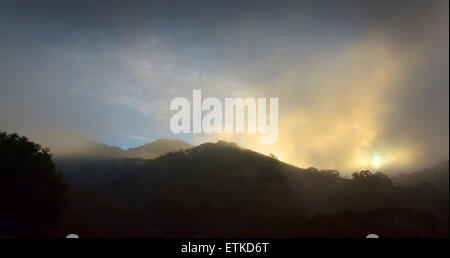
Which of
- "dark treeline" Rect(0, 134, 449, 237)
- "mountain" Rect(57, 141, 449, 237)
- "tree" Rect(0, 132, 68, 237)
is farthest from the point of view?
"mountain" Rect(57, 141, 449, 237)

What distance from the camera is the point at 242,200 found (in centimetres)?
2634

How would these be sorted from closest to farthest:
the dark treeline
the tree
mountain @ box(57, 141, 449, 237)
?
1. the tree
2. the dark treeline
3. mountain @ box(57, 141, 449, 237)

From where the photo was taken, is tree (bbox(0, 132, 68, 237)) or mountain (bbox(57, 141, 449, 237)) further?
mountain (bbox(57, 141, 449, 237))

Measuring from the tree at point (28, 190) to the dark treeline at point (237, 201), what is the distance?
0.99 feet

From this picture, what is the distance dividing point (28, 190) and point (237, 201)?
684 inches

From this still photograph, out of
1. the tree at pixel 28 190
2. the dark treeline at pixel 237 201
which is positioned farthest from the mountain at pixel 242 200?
the tree at pixel 28 190

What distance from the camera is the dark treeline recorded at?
1555cm

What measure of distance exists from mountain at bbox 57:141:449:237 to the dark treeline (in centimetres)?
8

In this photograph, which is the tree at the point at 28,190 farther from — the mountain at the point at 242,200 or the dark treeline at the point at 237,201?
the mountain at the point at 242,200

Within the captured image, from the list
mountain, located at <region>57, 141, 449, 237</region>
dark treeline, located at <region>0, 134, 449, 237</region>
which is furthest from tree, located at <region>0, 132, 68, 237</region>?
mountain, located at <region>57, 141, 449, 237</region>

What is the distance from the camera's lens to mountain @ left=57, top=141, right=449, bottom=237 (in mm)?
16281

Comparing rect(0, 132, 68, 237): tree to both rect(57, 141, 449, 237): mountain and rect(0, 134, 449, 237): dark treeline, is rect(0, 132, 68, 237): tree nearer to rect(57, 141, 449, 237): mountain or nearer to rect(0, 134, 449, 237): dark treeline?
rect(0, 134, 449, 237): dark treeline
